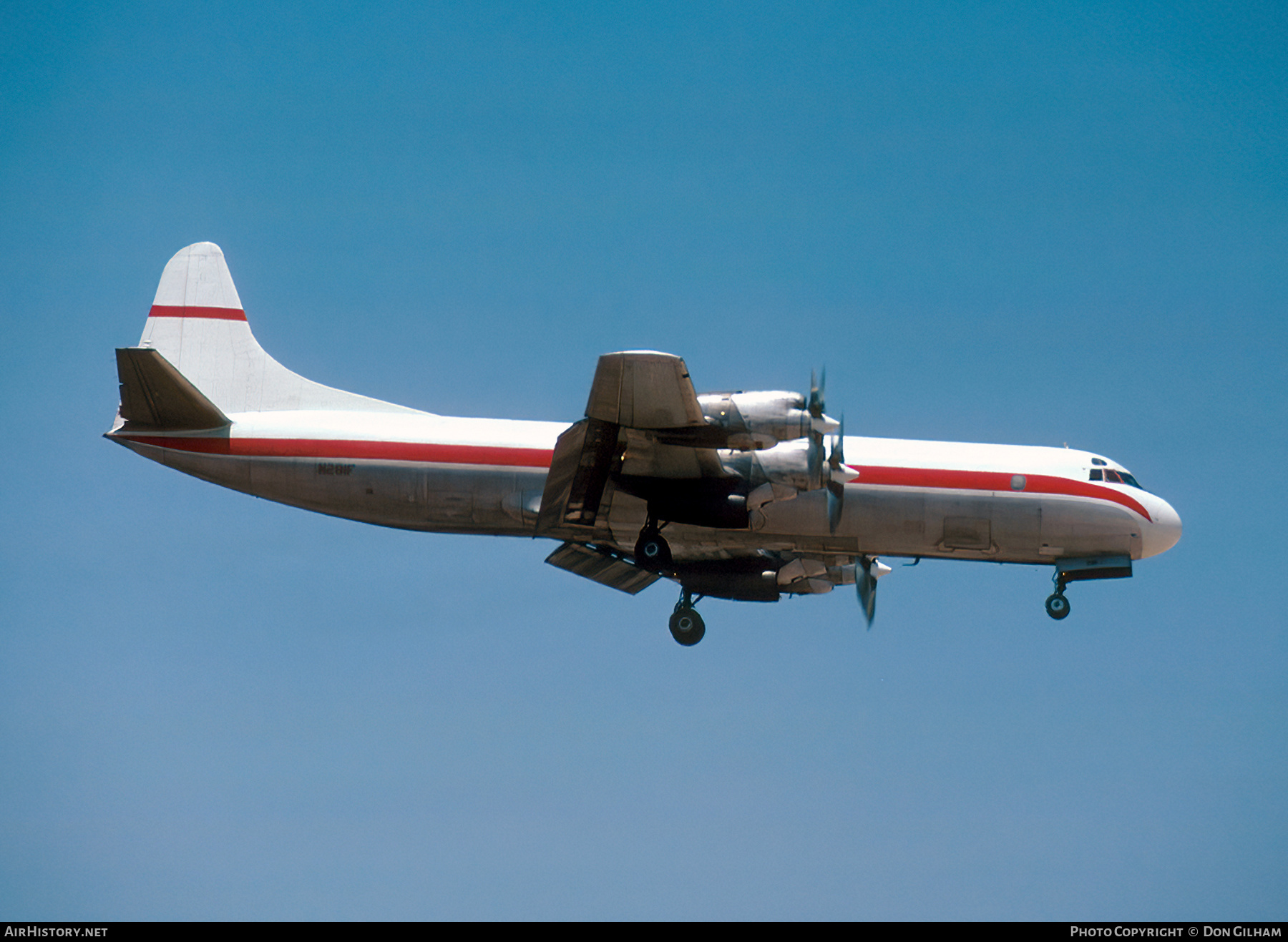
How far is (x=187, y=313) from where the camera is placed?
3003 centimetres

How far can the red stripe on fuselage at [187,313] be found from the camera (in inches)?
1180

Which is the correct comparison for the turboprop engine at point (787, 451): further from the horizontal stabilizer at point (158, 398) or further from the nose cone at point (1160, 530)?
the horizontal stabilizer at point (158, 398)

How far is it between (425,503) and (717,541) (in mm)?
6298

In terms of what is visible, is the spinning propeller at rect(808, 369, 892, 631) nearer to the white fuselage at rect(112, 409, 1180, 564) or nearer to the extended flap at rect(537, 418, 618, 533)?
the white fuselage at rect(112, 409, 1180, 564)

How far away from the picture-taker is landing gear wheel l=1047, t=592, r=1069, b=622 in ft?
88.0

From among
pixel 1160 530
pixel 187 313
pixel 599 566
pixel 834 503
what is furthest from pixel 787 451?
pixel 187 313

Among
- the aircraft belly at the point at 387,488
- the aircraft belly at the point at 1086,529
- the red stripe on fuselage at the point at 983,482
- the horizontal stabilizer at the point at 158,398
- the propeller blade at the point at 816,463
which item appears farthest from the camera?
the aircraft belly at the point at 1086,529

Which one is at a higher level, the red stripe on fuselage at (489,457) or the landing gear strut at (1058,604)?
the red stripe on fuselage at (489,457)

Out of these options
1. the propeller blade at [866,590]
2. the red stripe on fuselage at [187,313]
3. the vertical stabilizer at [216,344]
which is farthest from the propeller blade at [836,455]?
the red stripe on fuselage at [187,313]

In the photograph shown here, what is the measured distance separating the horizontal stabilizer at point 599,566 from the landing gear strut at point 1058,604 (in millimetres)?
8663

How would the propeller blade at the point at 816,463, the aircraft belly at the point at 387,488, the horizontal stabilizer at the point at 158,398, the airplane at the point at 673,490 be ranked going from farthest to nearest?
the aircraft belly at the point at 387,488 → the horizontal stabilizer at the point at 158,398 → the airplane at the point at 673,490 → the propeller blade at the point at 816,463

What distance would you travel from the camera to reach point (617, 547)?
1073 inches

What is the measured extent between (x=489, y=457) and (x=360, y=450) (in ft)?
9.20

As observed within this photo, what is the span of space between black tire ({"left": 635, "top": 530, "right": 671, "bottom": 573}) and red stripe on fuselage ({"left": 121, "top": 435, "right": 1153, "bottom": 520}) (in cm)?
262
